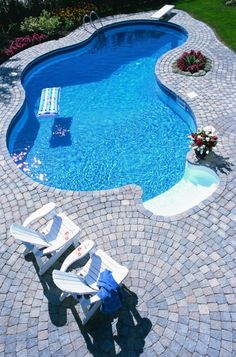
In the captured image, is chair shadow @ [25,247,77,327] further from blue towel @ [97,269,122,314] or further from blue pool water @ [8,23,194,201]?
blue pool water @ [8,23,194,201]

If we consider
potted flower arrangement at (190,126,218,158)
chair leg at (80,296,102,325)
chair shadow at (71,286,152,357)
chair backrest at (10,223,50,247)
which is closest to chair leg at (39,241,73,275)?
chair backrest at (10,223,50,247)

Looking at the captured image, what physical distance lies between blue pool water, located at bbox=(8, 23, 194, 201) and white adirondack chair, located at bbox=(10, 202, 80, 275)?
3003mm

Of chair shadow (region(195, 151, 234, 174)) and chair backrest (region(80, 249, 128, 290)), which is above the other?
chair backrest (region(80, 249, 128, 290))

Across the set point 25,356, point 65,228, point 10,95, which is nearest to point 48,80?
point 10,95

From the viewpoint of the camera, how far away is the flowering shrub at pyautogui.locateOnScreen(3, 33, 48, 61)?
888 inches

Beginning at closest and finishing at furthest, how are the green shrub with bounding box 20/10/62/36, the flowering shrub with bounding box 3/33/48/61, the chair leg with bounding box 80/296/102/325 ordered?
the chair leg with bounding box 80/296/102/325
the flowering shrub with bounding box 3/33/48/61
the green shrub with bounding box 20/10/62/36

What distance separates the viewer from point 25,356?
9062mm

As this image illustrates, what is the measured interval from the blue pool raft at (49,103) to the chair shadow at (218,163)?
697cm

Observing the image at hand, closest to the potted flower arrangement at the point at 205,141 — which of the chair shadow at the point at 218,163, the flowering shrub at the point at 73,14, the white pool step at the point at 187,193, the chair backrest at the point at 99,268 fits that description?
the chair shadow at the point at 218,163

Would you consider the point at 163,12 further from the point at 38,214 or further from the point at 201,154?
the point at 38,214

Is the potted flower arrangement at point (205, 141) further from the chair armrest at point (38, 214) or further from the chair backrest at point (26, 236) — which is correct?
the chair backrest at point (26, 236)

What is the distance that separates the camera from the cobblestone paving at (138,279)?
9133 mm

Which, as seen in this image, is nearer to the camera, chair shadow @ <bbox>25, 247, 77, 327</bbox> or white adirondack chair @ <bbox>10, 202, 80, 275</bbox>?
chair shadow @ <bbox>25, 247, 77, 327</bbox>

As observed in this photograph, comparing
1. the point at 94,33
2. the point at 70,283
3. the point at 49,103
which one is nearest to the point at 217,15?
the point at 94,33
